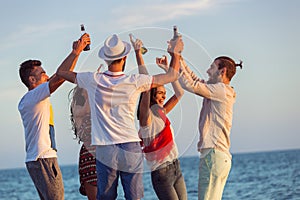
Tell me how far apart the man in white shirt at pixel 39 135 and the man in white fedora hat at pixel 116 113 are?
0.58 m

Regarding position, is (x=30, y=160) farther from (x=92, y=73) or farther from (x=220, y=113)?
(x=220, y=113)

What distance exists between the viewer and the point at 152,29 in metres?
6.43

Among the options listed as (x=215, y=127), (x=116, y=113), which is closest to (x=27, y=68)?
(x=116, y=113)

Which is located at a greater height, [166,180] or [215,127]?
[215,127]

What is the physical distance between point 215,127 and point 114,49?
1.26m

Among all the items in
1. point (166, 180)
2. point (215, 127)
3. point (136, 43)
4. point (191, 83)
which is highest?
point (136, 43)

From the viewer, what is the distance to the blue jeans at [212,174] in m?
6.55

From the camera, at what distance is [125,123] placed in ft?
19.6

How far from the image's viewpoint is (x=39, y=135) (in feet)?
21.3

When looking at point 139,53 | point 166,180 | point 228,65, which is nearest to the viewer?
point 139,53

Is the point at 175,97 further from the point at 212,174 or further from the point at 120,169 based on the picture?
the point at 120,169

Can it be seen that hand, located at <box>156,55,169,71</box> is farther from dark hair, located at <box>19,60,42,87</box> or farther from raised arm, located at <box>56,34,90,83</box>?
dark hair, located at <box>19,60,42,87</box>

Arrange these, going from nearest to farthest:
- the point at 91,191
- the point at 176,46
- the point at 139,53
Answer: the point at 176,46 → the point at 139,53 → the point at 91,191

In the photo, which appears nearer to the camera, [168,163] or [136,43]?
[136,43]
